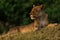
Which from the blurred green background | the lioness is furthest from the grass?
the blurred green background

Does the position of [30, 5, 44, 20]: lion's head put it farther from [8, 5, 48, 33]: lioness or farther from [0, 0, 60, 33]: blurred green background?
[0, 0, 60, 33]: blurred green background

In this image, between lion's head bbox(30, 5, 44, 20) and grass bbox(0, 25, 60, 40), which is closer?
grass bbox(0, 25, 60, 40)

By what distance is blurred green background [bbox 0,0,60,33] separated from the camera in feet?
39.9

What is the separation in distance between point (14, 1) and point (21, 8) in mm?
443

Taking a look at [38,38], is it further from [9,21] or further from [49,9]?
[9,21]

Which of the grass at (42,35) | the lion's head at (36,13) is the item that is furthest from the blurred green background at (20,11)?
the grass at (42,35)

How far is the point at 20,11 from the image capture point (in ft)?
42.8

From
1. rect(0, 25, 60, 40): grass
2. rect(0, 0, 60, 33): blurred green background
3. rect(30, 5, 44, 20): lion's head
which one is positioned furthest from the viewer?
rect(0, 0, 60, 33): blurred green background

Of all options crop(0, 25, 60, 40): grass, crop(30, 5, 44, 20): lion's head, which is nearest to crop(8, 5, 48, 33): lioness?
crop(30, 5, 44, 20): lion's head

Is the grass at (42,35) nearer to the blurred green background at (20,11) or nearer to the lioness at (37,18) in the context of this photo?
the lioness at (37,18)

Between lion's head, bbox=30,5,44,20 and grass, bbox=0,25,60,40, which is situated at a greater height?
lion's head, bbox=30,5,44,20

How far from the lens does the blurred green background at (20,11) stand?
39.9ft

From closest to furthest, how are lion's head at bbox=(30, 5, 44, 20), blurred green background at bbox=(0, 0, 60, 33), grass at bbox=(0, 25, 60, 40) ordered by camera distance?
grass at bbox=(0, 25, 60, 40) < lion's head at bbox=(30, 5, 44, 20) < blurred green background at bbox=(0, 0, 60, 33)

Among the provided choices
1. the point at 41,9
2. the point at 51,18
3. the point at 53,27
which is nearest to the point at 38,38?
the point at 53,27
